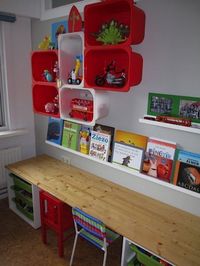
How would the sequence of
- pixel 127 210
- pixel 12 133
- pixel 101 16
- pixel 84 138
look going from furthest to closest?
1. pixel 12 133
2. pixel 84 138
3. pixel 101 16
4. pixel 127 210

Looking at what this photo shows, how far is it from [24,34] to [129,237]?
7.73 feet

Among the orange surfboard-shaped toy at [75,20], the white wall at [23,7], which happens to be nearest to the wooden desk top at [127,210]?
the orange surfboard-shaped toy at [75,20]

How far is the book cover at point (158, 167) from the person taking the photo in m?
1.78

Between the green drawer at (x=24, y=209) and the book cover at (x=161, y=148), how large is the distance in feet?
4.69

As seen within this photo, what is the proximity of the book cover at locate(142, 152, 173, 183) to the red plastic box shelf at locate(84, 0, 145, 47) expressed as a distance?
0.86 meters

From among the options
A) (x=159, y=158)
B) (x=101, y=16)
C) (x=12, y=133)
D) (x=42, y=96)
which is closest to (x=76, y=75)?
(x=101, y=16)

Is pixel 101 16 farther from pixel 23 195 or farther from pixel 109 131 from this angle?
pixel 23 195

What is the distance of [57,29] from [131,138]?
130 cm

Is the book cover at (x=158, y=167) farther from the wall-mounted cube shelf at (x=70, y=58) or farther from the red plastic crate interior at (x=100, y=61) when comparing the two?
the wall-mounted cube shelf at (x=70, y=58)

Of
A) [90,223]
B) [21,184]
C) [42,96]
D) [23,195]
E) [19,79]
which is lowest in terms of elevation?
[23,195]

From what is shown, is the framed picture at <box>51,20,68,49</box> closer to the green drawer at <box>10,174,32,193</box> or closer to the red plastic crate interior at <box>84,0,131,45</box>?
the red plastic crate interior at <box>84,0,131,45</box>

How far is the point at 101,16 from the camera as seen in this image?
6.24ft

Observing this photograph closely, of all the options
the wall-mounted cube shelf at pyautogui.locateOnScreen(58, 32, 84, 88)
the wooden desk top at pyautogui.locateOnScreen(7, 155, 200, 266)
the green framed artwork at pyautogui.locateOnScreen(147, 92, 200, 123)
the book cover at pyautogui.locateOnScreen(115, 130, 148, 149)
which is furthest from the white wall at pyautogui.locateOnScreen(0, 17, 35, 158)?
the green framed artwork at pyautogui.locateOnScreen(147, 92, 200, 123)

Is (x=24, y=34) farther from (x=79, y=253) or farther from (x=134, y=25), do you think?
(x=79, y=253)
